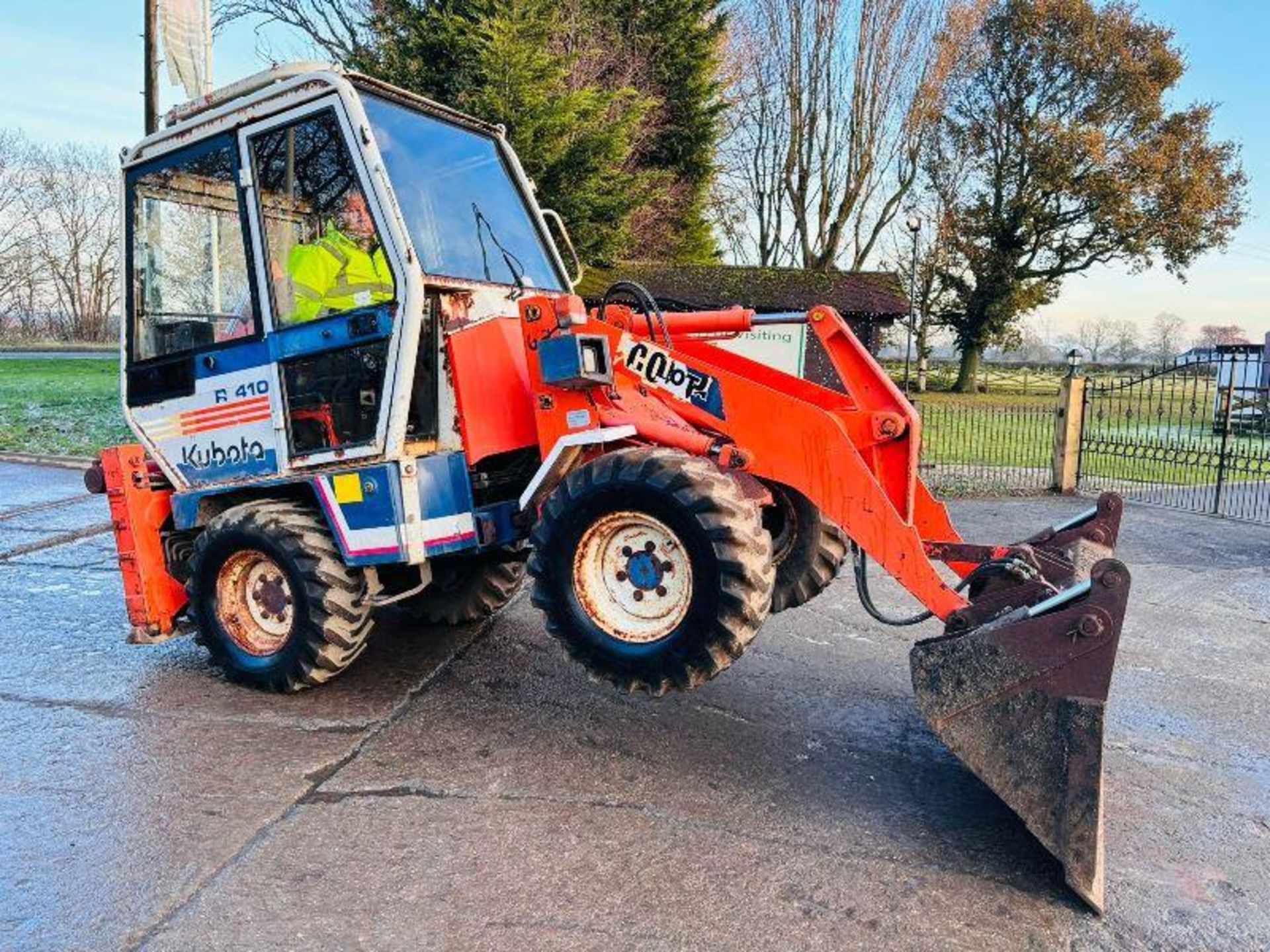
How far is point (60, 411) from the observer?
18.5 m

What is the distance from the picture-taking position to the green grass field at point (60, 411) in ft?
48.7

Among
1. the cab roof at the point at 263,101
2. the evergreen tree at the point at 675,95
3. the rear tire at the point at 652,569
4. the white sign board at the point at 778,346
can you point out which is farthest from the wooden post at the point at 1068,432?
the evergreen tree at the point at 675,95

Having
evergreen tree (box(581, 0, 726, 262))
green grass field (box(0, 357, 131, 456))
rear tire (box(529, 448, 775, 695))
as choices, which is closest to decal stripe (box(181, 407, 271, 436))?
rear tire (box(529, 448, 775, 695))

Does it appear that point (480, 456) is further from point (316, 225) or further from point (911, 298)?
point (911, 298)

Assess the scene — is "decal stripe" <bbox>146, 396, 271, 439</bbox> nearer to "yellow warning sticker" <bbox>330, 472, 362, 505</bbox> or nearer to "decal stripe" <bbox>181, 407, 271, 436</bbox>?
"decal stripe" <bbox>181, 407, 271, 436</bbox>

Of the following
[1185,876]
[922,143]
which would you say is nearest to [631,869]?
[1185,876]

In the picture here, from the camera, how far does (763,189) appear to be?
3303 centimetres

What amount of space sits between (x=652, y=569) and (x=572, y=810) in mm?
1005

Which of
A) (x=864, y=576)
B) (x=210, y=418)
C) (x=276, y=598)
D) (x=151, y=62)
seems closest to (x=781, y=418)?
(x=864, y=576)

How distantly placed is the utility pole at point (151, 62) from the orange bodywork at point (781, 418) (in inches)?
489

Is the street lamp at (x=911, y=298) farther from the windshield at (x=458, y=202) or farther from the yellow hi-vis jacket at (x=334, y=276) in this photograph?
the yellow hi-vis jacket at (x=334, y=276)

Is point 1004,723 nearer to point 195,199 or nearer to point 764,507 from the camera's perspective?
point 764,507

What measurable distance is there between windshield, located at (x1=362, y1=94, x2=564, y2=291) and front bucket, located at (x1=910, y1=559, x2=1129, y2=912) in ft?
9.75

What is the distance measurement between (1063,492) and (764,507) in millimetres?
9195
